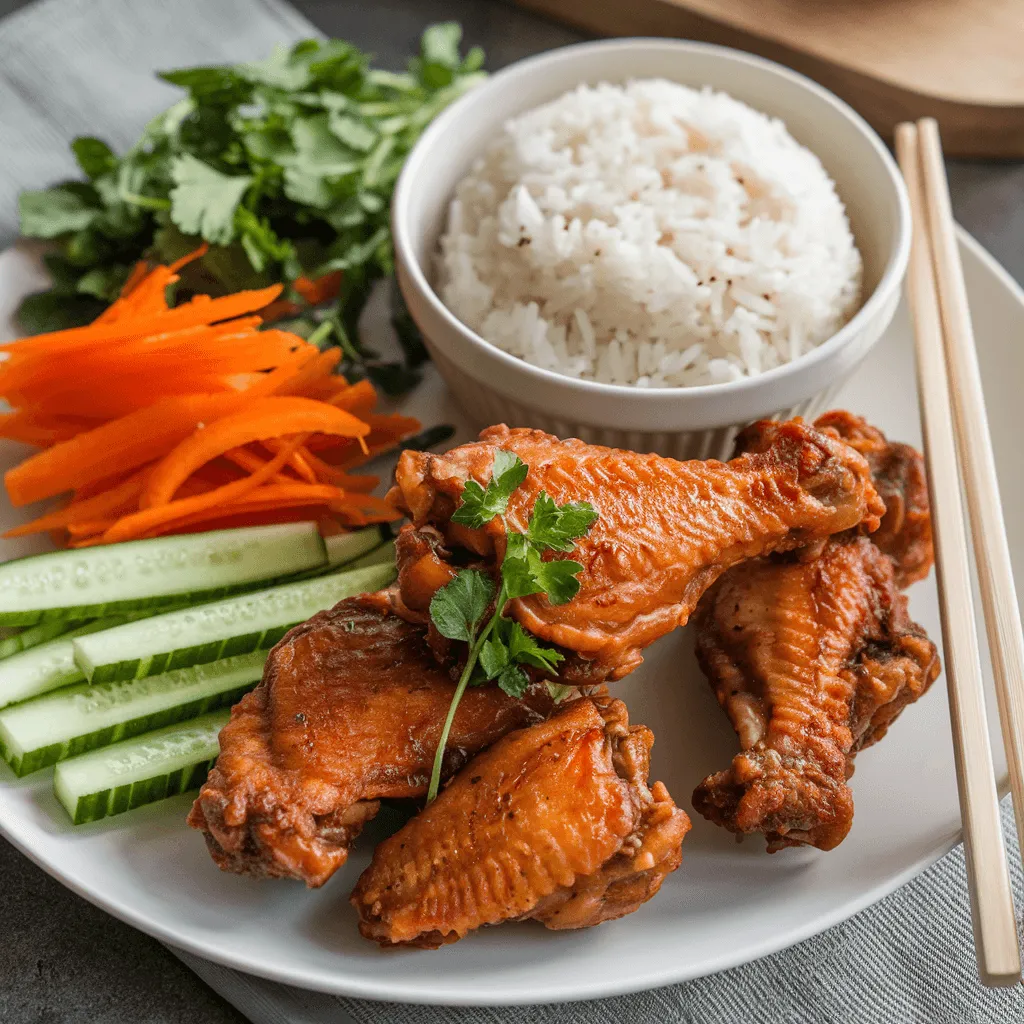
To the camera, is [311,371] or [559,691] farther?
[311,371]

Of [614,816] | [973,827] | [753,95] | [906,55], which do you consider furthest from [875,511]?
[906,55]

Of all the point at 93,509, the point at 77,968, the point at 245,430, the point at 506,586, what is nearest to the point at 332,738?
the point at 506,586

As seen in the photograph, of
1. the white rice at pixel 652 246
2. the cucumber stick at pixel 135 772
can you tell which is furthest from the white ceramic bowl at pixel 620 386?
the cucumber stick at pixel 135 772

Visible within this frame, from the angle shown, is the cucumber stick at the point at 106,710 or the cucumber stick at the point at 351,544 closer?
the cucumber stick at the point at 106,710

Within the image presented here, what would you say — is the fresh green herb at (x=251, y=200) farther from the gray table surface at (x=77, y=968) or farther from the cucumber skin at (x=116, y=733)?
the gray table surface at (x=77, y=968)

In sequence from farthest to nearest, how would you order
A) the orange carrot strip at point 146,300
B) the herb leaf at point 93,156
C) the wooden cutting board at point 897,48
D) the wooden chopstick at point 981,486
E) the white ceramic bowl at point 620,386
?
the wooden cutting board at point 897,48 → the herb leaf at point 93,156 → the orange carrot strip at point 146,300 → the white ceramic bowl at point 620,386 → the wooden chopstick at point 981,486

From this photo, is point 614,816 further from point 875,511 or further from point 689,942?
point 875,511

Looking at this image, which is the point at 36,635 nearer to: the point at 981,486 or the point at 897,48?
the point at 981,486
